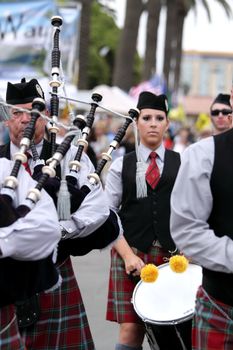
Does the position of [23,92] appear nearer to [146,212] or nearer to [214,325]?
[146,212]

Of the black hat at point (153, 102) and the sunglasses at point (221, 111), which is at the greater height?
the black hat at point (153, 102)

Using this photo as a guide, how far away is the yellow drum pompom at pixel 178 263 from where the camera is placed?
4.10 metres

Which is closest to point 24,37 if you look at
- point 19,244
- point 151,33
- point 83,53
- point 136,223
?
point 83,53

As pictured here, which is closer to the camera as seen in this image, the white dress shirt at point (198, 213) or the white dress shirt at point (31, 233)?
the white dress shirt at point (31, 233)

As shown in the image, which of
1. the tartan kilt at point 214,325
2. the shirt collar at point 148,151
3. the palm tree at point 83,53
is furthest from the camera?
the palm tree at point 83,53

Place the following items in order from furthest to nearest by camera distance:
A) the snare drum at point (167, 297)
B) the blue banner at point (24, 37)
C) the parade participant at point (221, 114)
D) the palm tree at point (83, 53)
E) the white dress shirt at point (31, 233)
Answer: the palm tree at point (83, 53), the blue banner at point (24, 37), the parade participant at point (221, 114), the snare drum at point (167, 297), the white dress shirt at point (31, 233)

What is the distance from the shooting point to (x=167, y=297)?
13.4 feet

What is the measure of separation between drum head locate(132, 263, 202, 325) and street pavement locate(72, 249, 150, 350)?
1.50m

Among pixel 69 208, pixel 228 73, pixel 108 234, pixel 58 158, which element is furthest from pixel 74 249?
pixel 228 73

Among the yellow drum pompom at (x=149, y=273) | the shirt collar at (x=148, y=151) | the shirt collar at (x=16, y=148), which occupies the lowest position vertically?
the yellow drum pompom at (x=149, y=273)

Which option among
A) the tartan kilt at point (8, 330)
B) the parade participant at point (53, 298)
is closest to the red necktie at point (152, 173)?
the parade participant at point (53, 298)

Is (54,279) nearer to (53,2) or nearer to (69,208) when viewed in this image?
(69,208)

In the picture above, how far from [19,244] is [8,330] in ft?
1.22

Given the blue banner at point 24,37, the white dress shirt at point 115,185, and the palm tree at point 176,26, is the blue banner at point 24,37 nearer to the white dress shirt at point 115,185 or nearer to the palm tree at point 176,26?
the white dress shirt at point 115,185
